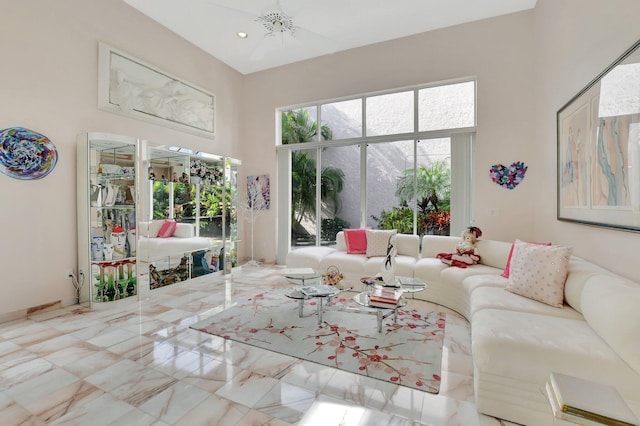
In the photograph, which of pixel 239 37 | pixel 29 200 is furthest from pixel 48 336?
pixel 239 37

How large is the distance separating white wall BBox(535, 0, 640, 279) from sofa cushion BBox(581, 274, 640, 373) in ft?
0.89

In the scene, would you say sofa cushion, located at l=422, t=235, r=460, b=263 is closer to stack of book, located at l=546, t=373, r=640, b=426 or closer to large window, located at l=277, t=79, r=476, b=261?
large window, located at l=277, t=79, r=476, b=261

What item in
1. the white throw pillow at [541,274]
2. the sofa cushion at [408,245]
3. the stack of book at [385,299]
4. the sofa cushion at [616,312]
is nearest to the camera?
the sofa cushion at [616,312]

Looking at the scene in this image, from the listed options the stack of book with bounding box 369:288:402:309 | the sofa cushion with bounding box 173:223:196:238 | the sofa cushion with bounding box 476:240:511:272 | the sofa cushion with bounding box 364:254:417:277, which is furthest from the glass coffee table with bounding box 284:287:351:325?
the sofa cushion with bounding box 173:223:196:238

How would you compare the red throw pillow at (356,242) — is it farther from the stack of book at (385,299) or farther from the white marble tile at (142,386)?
the white marble tile at (142,386)

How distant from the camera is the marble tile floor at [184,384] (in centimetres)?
174

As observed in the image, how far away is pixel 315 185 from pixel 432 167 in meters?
2.16

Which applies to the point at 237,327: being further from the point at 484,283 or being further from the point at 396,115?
the point at 396,115

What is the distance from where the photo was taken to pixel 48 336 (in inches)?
107

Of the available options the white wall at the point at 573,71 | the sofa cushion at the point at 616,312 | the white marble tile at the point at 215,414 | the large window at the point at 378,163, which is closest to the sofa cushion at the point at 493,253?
the white wall at the point at 573,71

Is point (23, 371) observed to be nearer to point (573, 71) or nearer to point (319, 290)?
point (319, 290)

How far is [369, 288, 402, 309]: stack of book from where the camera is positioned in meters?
2.60

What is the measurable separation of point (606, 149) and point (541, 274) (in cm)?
109

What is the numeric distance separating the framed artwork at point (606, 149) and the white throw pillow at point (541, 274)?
40cm
